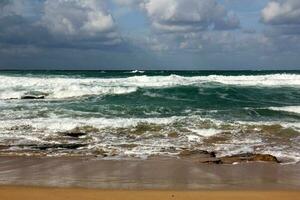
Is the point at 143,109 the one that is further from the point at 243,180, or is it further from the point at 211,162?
the point at 243,180

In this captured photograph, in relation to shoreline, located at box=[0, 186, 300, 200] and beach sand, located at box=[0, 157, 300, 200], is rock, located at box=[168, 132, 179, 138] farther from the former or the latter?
shoreline, located at box=[0, 186, 300, 200]

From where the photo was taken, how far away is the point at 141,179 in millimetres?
7609

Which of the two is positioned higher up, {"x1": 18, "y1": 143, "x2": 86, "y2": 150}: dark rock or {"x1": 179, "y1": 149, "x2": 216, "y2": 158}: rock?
{"x1": 179, "y1": 149, "x2": 216, "y2": 158}: rock

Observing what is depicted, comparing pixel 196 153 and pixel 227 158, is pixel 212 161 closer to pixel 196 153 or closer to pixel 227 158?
pixel 227 158

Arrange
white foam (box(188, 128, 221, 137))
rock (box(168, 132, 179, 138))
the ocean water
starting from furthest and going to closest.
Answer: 1. white foam (box(188, 128, 221, 137))
2. rock (box(168, 132, 179, 138))
3. the ocean water

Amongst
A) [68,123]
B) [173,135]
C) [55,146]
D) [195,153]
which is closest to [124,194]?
[195,153]

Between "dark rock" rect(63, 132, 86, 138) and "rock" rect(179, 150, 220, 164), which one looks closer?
"rock" rect(179, 150, 220, 164)

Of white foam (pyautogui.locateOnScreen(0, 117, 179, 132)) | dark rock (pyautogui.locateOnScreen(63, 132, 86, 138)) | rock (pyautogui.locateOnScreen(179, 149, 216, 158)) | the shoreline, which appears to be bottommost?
dark rock (pyautogui.locateOnScreen(63, 132, 86, 138))

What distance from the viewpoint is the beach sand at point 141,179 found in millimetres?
6301

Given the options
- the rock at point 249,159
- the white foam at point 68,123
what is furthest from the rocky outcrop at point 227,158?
the white foam at point 68,123

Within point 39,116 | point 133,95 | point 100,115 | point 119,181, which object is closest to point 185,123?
point 100,115

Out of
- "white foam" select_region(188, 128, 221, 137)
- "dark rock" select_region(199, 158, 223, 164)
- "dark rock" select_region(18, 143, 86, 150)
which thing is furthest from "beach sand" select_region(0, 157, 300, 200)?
"white foam" select_region(188, 128, 221, 137)

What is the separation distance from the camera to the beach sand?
6301mm

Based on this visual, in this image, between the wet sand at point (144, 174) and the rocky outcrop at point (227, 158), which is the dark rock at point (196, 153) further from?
the wet sand at point (144, 174)
